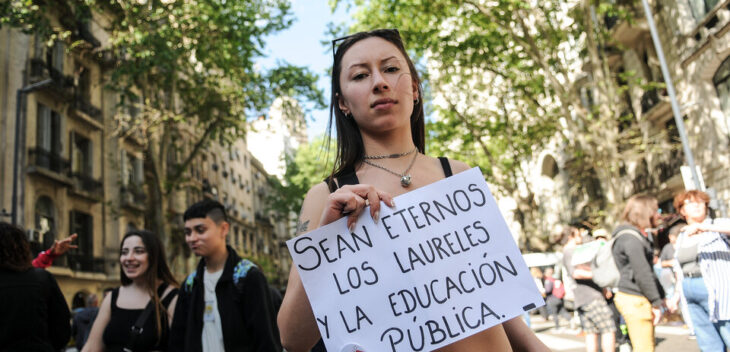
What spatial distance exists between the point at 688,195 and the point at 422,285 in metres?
4.66

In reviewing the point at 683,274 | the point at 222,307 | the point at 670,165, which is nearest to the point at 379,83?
the point at 222,307

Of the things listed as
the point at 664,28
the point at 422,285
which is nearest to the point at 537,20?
the point at 664,28

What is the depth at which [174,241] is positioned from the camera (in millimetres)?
36469

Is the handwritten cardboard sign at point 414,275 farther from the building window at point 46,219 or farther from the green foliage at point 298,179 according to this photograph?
the green foliage at point 298,179

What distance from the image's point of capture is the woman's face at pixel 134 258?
4887 millimetres

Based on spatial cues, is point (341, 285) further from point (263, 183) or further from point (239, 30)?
point (263, 183)

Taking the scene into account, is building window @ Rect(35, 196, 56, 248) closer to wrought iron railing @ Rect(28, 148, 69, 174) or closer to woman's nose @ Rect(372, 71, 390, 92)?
wrought iron railing @ Rect(28, 148, 69, 174)

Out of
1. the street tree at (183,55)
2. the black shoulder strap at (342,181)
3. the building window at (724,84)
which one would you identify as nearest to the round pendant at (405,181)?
the black shoulder strap at (342,181)

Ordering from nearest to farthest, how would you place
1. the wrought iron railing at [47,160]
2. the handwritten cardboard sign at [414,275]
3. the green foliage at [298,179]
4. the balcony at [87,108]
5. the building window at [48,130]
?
the handwritten cardboard sign at [414,275]
the wrought iron railing at [47,160]
the building window at [48,130]
the balcony at [87,108]
the green foliage at [298,179]

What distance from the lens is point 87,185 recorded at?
25.5 metres

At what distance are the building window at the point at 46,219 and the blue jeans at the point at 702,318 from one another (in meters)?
20.9

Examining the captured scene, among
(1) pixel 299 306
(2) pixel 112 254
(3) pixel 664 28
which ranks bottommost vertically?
(1) pixel 299 306

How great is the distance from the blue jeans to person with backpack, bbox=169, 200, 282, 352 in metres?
3.67

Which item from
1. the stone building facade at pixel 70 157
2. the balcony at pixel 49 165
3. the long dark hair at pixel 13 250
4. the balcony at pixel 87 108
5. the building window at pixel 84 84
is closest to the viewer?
the long dark hair at pixel 13 250
